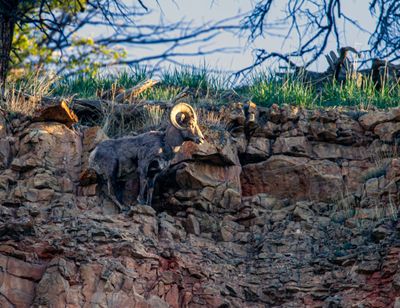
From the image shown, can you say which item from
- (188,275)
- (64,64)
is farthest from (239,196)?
(64,64)

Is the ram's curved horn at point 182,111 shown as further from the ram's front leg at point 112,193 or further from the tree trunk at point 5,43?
the tree trunk at point 5,43

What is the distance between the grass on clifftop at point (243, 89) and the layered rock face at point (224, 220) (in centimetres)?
110

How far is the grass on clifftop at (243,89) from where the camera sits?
56.9ft

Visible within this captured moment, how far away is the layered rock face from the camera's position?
497 inches

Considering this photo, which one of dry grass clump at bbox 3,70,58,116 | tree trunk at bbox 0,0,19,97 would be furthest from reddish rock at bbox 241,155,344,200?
tree trunk at bbox 0,0,19,97

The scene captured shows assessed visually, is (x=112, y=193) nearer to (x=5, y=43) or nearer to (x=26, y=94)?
(x=26, y=94)

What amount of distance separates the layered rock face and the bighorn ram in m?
0.15

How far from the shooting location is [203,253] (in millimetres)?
13625

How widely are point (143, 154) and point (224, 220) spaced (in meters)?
1.30

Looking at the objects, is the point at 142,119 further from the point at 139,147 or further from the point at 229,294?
the point at 229,294

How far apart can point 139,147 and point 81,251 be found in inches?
97.6

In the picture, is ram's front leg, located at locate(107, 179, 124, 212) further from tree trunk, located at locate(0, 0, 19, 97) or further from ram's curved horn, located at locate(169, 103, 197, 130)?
tree trunk, located at locate(0, 0, 19, 97)

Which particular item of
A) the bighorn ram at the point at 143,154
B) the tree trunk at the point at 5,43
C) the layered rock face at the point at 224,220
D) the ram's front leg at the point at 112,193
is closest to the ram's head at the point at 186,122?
the bighorn ram at the point at 143,154

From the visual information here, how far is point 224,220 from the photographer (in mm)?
14555
